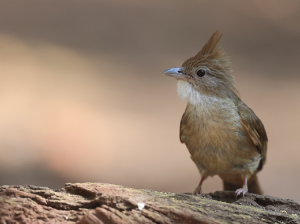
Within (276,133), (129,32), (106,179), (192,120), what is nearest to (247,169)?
(192,120)

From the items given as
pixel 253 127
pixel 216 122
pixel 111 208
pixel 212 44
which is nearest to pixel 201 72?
pixel 212 44

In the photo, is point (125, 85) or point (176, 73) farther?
point (125, 85)

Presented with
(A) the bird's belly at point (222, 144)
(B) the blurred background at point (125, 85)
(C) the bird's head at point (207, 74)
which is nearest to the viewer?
(A) the bird's belly at point (222, 144)

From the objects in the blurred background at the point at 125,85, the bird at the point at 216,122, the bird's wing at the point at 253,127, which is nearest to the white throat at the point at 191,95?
the bird at the point at 216,122

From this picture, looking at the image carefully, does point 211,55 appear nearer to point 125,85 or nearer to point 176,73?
point 176,73

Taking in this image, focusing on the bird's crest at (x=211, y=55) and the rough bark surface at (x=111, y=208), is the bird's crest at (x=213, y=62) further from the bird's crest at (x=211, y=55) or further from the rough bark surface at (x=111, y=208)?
the rough bark surface at (x=111, y=208)

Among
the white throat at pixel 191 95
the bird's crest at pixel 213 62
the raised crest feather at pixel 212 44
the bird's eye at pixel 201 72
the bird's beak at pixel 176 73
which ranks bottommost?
the white throat at pixel 191 95

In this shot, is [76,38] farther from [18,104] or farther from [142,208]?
[142,208]
